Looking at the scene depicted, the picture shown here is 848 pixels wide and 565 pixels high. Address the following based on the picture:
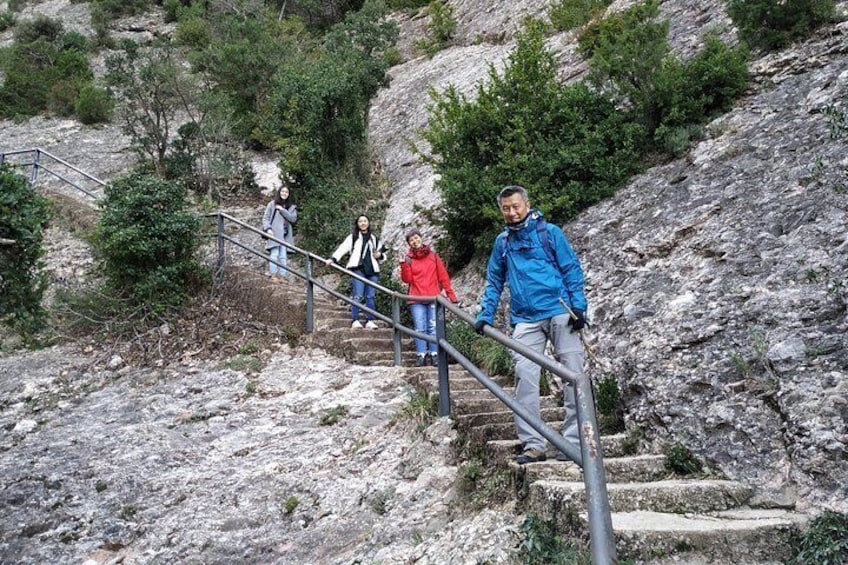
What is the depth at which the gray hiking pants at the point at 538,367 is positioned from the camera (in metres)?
4.04

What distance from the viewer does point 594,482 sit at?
2.45 meters

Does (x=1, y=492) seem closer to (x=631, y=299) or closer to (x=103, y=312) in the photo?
(x=103, y=312)

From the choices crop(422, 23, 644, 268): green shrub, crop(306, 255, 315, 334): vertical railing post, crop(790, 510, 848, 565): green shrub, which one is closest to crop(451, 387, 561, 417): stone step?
crop(790, 510, 848, 565): green shrub

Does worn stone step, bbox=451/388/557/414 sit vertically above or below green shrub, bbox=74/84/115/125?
below

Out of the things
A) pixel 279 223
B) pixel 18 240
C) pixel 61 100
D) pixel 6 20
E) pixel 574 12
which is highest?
pixel 6 20

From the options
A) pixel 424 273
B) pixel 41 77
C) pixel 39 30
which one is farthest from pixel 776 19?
pixel 39 30

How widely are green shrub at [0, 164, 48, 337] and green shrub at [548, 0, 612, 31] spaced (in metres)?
11.5

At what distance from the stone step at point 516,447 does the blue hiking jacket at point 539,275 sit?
2.70 feet

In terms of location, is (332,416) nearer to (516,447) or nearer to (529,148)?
(516,447)

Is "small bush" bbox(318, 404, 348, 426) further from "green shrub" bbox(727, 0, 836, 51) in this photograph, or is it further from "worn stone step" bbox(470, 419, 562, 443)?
"green shrub" bbox(727, 0, 836, 51)

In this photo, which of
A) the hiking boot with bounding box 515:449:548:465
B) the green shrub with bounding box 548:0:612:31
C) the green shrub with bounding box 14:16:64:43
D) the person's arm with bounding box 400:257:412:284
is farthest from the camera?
the green shrub with bounding box 14:16:64:43

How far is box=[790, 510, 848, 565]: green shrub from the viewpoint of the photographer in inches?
115

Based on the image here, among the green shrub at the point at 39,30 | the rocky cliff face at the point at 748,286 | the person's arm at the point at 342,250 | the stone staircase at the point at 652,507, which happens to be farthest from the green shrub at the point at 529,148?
the green shrub at the point at 39,30

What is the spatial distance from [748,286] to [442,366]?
248 cm
